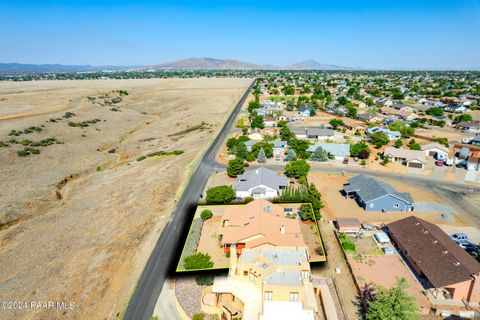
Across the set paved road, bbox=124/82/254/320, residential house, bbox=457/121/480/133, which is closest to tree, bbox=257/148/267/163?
paved road, bbox=124/82/254/320

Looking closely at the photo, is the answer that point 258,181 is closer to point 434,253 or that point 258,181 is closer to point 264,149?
point 264,149

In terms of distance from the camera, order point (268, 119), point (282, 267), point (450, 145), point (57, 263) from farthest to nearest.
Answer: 1. point (268, 119)
2. point (450, 145)
3. point (57, 263)
4. point (282, 267)

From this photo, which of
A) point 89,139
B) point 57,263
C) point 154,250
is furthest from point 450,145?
point 89,139

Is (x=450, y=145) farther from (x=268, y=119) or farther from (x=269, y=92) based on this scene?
(x=269, y=92)

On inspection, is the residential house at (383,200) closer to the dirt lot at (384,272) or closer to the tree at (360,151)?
the dirt lot at (384,272)

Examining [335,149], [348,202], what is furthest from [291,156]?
[348,202]

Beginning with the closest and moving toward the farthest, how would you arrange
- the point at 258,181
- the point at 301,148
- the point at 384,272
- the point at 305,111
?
the point at 384,272
the point at 258,181
the point at 301,148
the point at 305,111

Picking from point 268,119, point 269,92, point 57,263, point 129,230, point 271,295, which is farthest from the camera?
point 269,92
